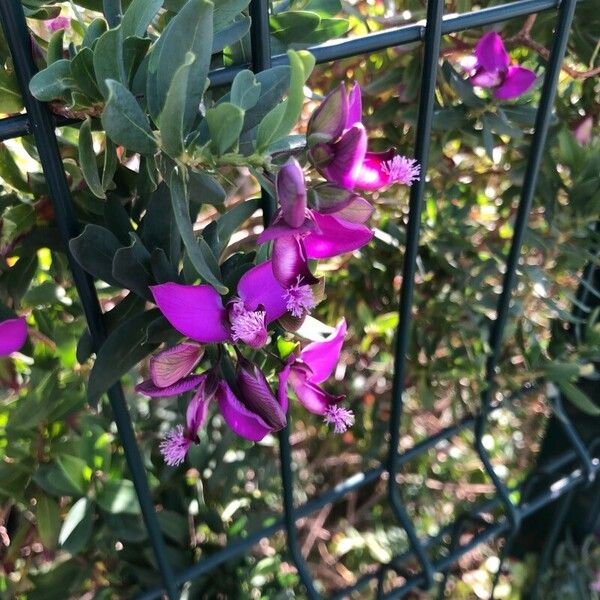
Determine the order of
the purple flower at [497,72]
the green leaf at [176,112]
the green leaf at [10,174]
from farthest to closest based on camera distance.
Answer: the purple flower at [497,72], the green leaf at [10,174], the green leaf at [176,112]

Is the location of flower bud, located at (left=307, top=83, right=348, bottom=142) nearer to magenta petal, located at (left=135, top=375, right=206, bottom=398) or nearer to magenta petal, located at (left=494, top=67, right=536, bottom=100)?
magenta petal, located at (left=135, top=375, right=206, bottom=398)

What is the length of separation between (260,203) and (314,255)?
15cm

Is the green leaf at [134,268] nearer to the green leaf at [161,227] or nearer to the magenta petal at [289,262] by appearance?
the green leaf at [161,227]

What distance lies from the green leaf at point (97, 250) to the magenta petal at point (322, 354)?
22cm

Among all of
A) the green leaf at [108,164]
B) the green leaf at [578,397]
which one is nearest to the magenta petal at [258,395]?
the green leaf at [108,164]

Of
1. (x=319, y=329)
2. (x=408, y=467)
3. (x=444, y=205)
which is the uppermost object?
(x=319, y=329)

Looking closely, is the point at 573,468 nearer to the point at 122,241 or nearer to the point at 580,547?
the point at 580,547

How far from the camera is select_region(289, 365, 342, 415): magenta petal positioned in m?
0.73

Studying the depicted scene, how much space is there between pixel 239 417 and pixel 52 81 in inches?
13.5

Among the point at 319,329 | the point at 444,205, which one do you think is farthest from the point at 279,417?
the point at 444,205

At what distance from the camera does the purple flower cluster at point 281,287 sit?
0.56 metres

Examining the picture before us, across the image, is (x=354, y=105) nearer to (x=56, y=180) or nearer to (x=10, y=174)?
(x=56, y=180)

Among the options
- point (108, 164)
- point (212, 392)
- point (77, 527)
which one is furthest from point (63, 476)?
point (108, 164)

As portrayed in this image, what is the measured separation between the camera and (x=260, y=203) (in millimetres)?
754
